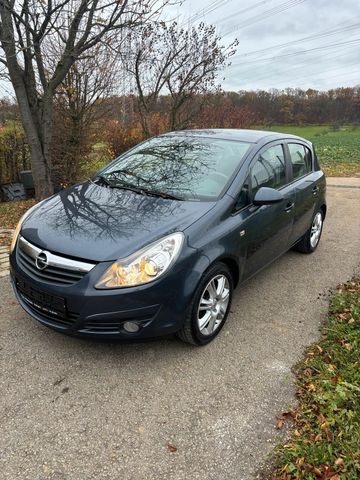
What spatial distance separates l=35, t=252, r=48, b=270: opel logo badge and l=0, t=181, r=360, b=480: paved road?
697mm

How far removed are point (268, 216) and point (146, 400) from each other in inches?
78.1

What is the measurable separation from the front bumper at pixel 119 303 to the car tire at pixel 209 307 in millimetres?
106

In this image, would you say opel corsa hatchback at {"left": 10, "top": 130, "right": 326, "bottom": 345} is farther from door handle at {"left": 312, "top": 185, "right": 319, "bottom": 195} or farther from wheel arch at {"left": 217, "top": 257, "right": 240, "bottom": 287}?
door handle at {"left": 312, "top": 185, "right": 319, "bottom": 195}

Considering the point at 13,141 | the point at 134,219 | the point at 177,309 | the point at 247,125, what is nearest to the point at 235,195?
the point at 134,219

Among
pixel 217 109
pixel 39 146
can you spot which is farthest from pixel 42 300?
pixel 217 109

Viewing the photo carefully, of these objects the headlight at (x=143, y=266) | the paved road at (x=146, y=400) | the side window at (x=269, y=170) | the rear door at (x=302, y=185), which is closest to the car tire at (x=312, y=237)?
the rear door at (x=302, y=185)

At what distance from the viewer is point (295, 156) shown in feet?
14.5

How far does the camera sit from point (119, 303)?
2.45m

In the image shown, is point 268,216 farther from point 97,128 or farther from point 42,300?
point 97,128

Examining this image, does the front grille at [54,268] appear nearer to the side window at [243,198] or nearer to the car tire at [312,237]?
the side window at [243,198]

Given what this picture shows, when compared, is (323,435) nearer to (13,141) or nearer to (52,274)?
(52,274)

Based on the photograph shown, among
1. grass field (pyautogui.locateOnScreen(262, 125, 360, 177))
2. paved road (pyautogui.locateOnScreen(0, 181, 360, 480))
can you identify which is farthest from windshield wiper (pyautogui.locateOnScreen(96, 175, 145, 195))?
grass field (pyautogui.locateOnScreen(262, 125, 360, 177))

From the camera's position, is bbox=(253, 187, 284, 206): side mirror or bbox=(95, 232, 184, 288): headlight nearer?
bbox=(95, 232, 184, 288): headlight

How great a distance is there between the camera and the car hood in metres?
2.57
